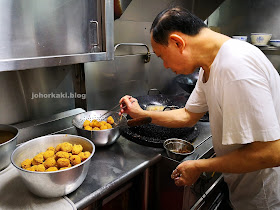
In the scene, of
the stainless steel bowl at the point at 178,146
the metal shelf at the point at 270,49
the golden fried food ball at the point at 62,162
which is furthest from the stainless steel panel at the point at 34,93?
the metal shelf at the point at 270,49

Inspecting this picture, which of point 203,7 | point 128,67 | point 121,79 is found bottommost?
point 121,79

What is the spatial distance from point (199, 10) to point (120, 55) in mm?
→ 1373

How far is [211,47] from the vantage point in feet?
3.28

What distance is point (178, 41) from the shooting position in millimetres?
986

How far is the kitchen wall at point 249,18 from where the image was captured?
9.47 feet

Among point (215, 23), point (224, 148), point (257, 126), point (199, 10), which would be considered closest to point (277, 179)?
point (224, 148)

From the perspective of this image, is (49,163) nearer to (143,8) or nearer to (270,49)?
(143,8)

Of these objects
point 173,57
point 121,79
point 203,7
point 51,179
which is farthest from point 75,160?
point 203,7

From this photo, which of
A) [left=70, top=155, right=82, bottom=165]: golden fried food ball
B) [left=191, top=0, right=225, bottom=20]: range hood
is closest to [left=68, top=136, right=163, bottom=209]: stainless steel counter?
[left=70, top=155, right=82, bottom=165]: golden fried food ball

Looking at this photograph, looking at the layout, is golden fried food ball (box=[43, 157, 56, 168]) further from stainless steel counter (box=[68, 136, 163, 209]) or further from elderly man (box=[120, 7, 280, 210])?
elderly man (box=[120, 7, 280, 210])

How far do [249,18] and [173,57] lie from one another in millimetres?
2619

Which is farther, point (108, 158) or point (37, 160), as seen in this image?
point (108, 158)

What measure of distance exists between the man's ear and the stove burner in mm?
642

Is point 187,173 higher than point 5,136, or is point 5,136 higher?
point 5,136
